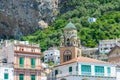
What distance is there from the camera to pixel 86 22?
509ft

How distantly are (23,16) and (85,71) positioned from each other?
91800 mm

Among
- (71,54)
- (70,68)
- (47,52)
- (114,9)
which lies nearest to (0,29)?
(47,52)

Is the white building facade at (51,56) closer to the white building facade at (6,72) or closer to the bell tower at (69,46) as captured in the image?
the bell tower at (69,46)

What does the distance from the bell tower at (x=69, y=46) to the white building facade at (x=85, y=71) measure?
8.98 meters

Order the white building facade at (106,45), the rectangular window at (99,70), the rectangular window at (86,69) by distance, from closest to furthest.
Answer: the rectangular window at (86,69) → the rectangular window at (99,70) → the white building facade at (106,45)

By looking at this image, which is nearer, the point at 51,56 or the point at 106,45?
the point at 106,45

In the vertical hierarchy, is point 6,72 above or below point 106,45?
below

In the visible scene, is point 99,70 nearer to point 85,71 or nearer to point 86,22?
point 85,71

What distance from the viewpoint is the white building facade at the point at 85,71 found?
231ft

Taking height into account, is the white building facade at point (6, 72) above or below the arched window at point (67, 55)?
below

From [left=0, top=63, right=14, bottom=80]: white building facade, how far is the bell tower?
1367 centimetres

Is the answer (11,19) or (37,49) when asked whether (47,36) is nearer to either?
(11,19)

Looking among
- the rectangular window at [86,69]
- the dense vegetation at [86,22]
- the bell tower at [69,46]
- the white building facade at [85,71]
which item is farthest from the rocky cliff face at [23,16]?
the rectangular window at [86,69]

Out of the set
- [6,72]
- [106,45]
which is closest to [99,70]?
[6,72]
